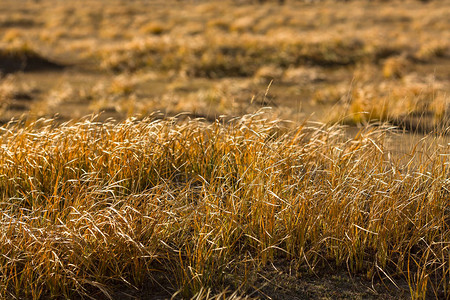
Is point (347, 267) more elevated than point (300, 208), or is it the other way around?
point (300, 208)

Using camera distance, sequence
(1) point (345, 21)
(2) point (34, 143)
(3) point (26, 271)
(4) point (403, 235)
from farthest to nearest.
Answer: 1. (1) point (345, 21)
2. (2) point (34, 143)
3. (4) point (403, 235)
4. (3) point (26, 271)

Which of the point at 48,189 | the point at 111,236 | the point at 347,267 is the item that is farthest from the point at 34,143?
the point at 347,267

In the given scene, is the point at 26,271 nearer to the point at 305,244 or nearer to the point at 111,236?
the point at 111,236

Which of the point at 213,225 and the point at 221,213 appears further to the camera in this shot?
the point at 221,213

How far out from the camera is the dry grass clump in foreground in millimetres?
2863

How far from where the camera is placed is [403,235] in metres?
3.30

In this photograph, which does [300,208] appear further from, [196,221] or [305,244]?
[196,221]

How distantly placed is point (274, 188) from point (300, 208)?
255 mm

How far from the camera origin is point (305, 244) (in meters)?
3.33

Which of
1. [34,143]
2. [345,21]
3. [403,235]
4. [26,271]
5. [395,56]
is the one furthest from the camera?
[345,21]

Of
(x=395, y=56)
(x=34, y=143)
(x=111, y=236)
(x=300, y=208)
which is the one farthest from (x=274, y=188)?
(x=395, y=56)

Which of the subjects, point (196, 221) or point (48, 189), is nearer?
point (196, 221)

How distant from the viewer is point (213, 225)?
3201mm

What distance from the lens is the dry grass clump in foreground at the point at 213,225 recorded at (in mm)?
2863
